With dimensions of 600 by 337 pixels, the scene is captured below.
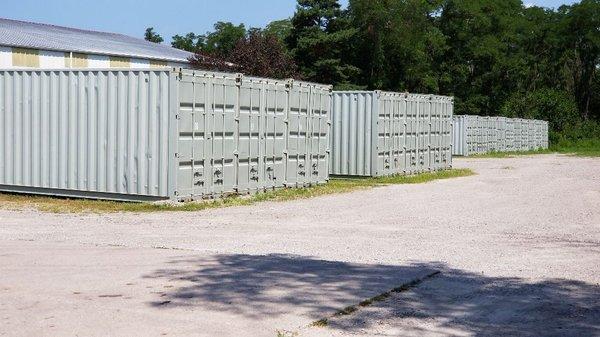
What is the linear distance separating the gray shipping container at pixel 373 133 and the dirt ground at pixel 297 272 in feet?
30.0

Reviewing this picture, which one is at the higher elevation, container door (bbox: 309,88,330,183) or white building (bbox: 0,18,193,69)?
white building (bbox: 0,18,193,69)

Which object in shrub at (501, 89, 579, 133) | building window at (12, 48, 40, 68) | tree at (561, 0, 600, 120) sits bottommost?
shrub at (501, 89, 579, 133)

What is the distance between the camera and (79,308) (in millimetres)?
6742

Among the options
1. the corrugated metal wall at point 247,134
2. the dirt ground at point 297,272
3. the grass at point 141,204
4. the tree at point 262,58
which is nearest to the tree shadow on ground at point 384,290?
the dirt ground at point 297,272

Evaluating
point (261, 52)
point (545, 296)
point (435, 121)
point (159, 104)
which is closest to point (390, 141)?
point (435, 121)

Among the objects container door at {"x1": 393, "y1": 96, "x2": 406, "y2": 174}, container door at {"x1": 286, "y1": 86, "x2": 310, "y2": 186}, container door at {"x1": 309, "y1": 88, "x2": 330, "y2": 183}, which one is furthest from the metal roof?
container door at {"x1": 286, "y1": 86, "x2": 310, "y2": 186}

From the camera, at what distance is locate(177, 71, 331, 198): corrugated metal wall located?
54.4ft

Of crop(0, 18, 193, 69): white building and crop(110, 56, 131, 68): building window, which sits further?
crop(110, 56, 131, 68): building window

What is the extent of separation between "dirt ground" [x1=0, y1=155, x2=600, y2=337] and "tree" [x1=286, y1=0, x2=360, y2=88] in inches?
1844

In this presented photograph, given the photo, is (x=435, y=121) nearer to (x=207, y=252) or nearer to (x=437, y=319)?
(x=207, y=252)

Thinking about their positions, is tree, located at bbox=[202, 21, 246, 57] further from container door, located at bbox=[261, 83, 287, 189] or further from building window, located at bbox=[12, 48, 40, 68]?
container door, located at bbox=[261, 83, 287, 189]

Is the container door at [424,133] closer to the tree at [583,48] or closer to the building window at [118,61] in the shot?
the building window at [118,61]

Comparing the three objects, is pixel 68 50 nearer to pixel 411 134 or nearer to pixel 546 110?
pixel 411 134

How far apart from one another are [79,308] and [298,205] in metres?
10.6
